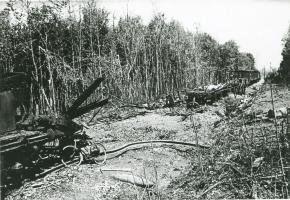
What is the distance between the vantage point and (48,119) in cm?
823

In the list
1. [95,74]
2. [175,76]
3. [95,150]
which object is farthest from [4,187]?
[175,76]

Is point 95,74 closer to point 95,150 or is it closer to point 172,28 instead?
point 95,150

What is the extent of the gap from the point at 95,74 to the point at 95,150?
40.4 ft

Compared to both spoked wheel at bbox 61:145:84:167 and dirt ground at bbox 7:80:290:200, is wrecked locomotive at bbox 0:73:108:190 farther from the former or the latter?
dirt ground at bbox 7:80:290:200

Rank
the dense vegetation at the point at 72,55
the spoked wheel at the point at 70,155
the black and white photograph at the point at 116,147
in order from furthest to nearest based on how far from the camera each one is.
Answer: the dense vegetation at the point at 72,55 < the spoked wheel at the point at 70,155 < the black and white photograph at the point at 116,147

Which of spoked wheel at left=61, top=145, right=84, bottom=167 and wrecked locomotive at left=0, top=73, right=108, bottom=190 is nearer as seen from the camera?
wrecked locomotive at left=0, top=73, right=108, bottom=190

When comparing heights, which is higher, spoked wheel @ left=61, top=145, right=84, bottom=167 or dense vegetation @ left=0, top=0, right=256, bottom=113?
dense vegetation @ left=0, top=0, right=256, bottom=113

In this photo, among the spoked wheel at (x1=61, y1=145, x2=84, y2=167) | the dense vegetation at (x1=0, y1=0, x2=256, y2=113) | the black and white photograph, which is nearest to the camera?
the black and white photograph

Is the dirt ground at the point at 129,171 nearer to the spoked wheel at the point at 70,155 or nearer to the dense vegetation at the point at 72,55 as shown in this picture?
the spoked wheel at the point at 70,155

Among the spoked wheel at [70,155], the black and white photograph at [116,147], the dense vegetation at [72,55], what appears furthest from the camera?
the dense vegetation at [72,55]

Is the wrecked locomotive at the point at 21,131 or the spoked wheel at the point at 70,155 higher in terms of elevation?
the wrecked locomotive at the point at 21,131

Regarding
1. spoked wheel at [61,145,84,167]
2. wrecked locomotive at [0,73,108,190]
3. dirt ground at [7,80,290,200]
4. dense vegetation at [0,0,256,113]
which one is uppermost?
dense vegetation at [0,0,256,113]

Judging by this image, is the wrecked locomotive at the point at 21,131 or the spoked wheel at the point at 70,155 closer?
the wrecked locomotive at the point at 21,131

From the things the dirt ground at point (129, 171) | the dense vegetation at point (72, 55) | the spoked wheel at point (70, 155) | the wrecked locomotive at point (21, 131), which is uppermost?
the dense vegetation at point (72, 55)
